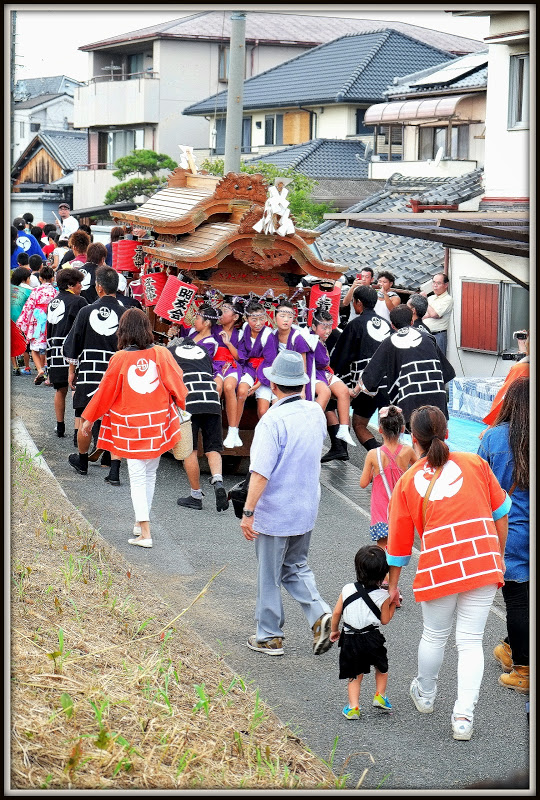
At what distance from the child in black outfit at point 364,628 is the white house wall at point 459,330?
979 cm

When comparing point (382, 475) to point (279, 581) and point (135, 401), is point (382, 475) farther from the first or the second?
point (135, 401)

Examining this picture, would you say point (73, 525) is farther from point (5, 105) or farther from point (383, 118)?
point (383, 118)

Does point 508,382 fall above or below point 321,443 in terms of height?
above

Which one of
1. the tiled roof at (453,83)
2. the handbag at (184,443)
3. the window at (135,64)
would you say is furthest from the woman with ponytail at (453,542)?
the window at (135,64)

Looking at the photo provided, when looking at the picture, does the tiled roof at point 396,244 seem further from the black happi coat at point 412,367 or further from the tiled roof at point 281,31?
the tiled roof at point 281,31

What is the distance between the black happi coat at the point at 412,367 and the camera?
32.4ft

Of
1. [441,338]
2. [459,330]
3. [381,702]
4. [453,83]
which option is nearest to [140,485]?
[381,702]

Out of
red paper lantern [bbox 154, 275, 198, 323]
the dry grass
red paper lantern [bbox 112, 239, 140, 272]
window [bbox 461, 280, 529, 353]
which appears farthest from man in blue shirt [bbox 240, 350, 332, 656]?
window [bbox 461, 280, 529, 353]

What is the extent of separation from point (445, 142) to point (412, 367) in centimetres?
1801

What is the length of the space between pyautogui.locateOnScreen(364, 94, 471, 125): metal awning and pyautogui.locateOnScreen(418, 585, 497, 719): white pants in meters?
20.8

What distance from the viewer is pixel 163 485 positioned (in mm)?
10609

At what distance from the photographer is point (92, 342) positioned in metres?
10.4

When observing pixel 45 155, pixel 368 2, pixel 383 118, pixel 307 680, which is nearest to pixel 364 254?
pixel 383 118

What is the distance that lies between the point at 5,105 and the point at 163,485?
7.59 m
